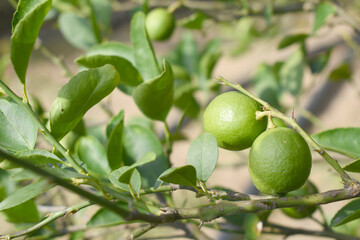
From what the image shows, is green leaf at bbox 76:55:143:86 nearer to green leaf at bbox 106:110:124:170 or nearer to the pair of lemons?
green leaf at bbox 106:110:124:170

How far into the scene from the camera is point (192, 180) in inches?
19.6

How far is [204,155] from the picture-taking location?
539 mm

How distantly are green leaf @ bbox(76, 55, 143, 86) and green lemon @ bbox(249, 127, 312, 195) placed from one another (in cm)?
28

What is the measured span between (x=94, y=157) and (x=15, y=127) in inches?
7.1

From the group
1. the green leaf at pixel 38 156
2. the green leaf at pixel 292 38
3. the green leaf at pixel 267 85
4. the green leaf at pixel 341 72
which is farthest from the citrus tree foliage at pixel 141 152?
the green leaf at pixel 341 72

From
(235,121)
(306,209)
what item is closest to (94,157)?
(235,121)

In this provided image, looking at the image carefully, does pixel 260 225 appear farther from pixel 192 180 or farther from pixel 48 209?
pixel 48 209

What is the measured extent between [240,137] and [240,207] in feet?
0.36

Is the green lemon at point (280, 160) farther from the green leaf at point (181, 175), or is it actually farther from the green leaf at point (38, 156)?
the green leaf at point (38, 156)

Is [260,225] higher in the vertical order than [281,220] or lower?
higher

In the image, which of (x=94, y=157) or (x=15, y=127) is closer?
(x=15, y=127)

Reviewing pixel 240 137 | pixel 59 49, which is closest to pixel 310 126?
pixel 240 137

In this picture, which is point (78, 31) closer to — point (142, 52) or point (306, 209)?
point (142, 52)

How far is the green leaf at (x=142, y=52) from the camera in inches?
25.6
